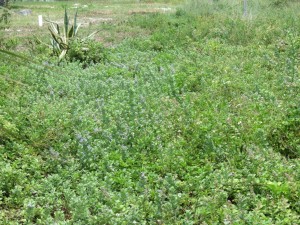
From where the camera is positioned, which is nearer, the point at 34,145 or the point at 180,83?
the point at 34,145

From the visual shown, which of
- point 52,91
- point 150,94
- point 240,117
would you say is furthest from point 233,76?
point 52,91

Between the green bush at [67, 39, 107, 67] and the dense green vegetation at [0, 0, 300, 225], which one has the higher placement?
the green bush at [67, 39, 107, 67]

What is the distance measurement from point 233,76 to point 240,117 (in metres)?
1.86

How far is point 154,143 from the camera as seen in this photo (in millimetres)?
4484

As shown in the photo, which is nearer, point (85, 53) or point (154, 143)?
point (154, 143)

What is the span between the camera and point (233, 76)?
6.66 m

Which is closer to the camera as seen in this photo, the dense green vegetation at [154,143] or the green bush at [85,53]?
the dense green vegetation at [154,143]

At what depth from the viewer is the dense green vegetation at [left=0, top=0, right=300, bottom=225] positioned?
342 centimetres

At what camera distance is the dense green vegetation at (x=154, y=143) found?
3.42 metres

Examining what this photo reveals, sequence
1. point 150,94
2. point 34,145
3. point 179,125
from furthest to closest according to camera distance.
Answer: point 150,94
point 179,125
point 34,145

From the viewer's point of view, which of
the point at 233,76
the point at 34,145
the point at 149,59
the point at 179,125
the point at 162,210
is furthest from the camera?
the point at 149,59

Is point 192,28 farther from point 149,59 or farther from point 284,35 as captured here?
point 149,59

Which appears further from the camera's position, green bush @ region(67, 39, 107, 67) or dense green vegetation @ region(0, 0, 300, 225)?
green bush @ region(67, 39, 107, 67)

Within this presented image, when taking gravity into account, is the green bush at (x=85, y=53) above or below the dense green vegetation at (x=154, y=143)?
above
